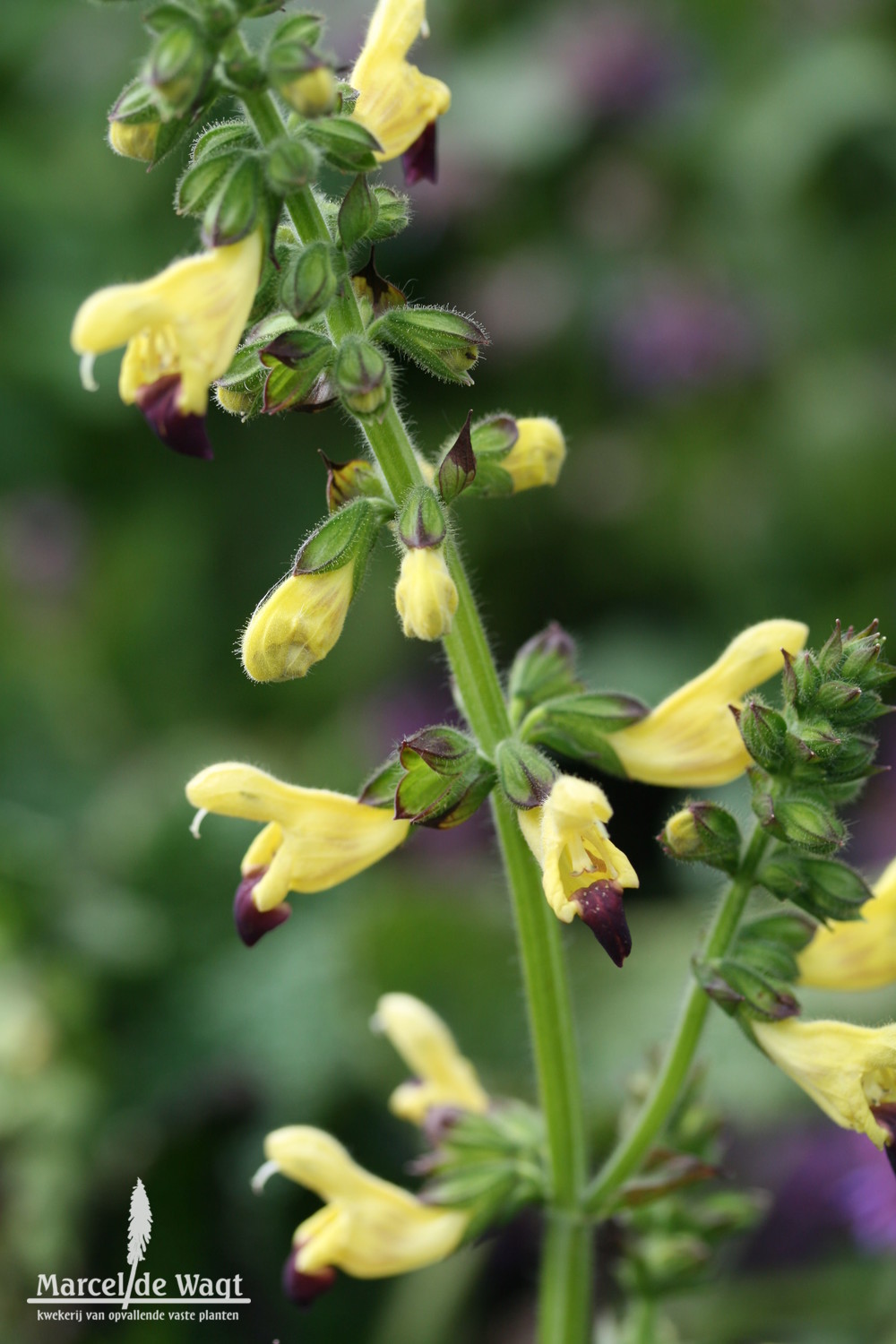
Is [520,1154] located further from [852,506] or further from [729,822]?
[852,506]

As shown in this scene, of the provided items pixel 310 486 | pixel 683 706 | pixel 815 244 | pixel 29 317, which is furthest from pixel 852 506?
pixel 683 706

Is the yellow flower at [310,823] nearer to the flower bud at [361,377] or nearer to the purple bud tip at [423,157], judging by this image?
the flower bud at [361,377]

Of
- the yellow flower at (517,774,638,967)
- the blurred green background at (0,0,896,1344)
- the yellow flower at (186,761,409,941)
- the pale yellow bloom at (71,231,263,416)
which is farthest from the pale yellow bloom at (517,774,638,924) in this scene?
the blurred green background at (0,0,896,1344)

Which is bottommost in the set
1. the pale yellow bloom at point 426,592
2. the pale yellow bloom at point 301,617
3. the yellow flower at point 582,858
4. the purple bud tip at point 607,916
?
the purple bud tip at point 607,916

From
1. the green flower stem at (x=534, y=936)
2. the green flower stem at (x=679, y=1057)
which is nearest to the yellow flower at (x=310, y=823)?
the green flower stem at (x=534, y=936)

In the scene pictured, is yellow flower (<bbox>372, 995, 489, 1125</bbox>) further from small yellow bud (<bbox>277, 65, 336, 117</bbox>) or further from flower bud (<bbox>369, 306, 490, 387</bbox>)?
small yellow bud (<bbox>277, 65, 336, 117</bbox>)

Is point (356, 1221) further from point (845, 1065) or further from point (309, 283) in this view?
point (309, 283)
